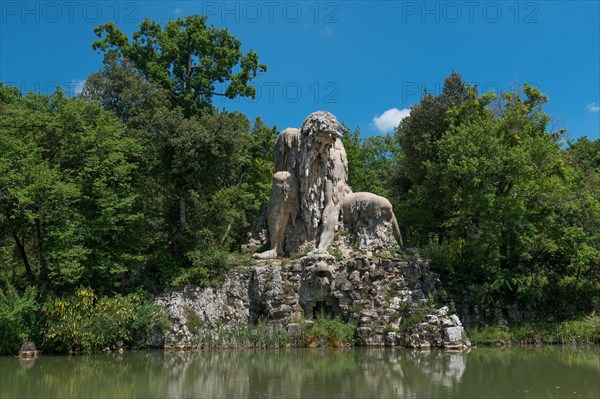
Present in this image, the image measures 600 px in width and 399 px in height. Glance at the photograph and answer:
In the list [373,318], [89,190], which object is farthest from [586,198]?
[89,190]

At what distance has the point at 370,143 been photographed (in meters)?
39.8

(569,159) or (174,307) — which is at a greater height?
(569,159)

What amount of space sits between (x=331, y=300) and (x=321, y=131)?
6.12m

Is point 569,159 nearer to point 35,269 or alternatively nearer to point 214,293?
point 214,293

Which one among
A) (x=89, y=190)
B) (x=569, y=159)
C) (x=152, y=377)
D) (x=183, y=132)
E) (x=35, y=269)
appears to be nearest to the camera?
(x=152, y=377)

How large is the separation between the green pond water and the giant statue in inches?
198

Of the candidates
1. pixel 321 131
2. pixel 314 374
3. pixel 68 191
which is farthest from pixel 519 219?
pixel 68 191

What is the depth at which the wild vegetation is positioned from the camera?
60.1 feet

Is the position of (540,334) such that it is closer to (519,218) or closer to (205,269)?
(519,218)

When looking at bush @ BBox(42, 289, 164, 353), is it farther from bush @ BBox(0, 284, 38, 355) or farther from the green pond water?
the green pond water

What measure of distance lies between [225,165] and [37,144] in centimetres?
688

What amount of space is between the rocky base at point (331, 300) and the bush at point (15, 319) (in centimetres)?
401

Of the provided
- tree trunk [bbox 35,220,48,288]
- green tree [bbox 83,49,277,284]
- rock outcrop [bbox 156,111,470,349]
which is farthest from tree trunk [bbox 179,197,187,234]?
tree trunk [bbox 35,220,48,288]

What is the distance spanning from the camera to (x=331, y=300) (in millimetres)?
19375
